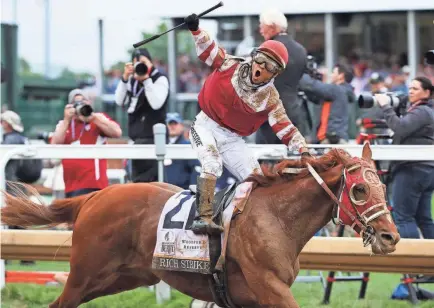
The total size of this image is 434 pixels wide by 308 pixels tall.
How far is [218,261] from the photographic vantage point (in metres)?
6.44

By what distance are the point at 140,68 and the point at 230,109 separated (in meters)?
2.72

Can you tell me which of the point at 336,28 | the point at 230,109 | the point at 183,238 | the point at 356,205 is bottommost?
the point at 183,238

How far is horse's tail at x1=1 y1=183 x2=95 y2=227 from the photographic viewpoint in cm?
738

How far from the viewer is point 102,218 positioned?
703cm

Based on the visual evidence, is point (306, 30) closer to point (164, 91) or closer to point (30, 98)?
point (30, 98)

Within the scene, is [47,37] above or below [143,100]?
above

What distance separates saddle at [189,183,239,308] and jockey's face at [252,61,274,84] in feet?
2.33

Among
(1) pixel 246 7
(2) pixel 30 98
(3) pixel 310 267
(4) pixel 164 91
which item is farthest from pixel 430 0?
(2) pixel 30 98

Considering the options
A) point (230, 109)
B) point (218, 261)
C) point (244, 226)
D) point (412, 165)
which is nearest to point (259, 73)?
point (230, 109)

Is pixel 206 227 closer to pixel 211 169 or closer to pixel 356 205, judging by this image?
pixel 211 169

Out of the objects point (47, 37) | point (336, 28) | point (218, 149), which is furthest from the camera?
point (47, 37)

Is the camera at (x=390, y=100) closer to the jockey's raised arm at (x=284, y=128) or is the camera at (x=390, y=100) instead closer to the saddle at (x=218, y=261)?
the jockey's raised arm at (x=284, y=128)

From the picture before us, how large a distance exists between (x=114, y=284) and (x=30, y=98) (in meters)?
14.1

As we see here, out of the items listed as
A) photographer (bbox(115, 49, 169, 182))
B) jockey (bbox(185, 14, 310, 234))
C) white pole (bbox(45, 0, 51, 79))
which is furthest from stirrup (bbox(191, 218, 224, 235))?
white pole (bbox(45, 0, 51, 79))
